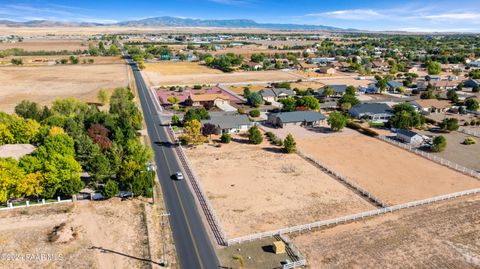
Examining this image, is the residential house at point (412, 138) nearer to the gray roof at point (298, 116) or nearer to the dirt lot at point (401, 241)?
the gray roof at point (298, 116)

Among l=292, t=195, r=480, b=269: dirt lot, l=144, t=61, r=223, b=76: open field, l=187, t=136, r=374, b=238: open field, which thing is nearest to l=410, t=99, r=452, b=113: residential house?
l=187, t=136, r=374, b=238: open field

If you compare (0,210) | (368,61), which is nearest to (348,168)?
(0,210)

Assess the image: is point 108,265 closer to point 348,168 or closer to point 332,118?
point 348,168

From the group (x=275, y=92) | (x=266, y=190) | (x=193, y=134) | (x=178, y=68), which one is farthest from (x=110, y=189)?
(x=178, y=68)

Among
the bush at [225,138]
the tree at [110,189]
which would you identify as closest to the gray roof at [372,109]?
the bush at [225,138]

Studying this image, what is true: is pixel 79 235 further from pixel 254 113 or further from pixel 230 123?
pixel 254 113

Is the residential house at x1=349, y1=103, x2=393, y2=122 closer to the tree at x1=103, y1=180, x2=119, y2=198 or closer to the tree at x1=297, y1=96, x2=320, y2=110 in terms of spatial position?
the tree at x1=297, y1=96, x2=320, y2=110
